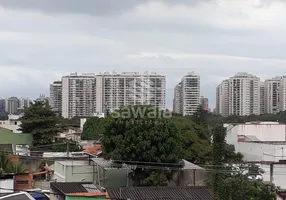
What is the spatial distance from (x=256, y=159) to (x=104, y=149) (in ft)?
26.3

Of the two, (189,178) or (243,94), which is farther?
(243,94)

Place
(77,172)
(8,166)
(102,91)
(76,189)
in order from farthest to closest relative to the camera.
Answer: (102,91) → (8,166) → (77,172) → (76,189)

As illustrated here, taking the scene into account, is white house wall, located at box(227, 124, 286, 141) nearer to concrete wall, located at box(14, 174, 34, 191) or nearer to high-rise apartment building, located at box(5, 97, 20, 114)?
concrete wall, located at box(14, 174, 34, 191)

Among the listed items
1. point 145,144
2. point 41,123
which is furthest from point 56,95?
point 145,144

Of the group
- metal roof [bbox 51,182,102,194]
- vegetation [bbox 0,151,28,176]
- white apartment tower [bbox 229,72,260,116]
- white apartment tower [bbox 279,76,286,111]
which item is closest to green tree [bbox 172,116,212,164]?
vegetation [bbox 0,151,28,176]

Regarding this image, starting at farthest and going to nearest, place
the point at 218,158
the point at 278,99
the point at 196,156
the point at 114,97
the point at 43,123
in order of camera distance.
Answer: the point at 278,99
the point at 114,97
the point at 43,123
the point at 196,156
the point at 218,158

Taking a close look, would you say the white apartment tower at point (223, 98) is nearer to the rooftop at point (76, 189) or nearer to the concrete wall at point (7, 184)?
the concrete wall at point (7, 184)

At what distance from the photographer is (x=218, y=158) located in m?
10.8

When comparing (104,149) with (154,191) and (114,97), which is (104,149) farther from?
(114,97)

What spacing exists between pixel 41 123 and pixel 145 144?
52.8ft

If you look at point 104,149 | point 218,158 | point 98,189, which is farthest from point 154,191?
point 104,149

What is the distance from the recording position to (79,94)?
5319 cm

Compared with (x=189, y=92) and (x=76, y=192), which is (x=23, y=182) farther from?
(x=189, y=92)

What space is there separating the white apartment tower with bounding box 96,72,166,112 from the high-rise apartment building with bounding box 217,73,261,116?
11168 mm
